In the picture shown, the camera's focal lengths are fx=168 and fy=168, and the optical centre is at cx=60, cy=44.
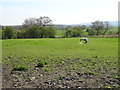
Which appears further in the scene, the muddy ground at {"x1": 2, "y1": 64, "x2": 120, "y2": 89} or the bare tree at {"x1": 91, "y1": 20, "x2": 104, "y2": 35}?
the bare tree at {"x1": 91, "y1": 20, "x2": 104, "y2": 35}

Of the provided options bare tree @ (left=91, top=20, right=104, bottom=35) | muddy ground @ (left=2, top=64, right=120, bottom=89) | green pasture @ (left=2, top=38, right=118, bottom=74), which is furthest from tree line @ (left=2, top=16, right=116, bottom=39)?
muddy ground @ (left=2, top=64, right=120, bottom=89)

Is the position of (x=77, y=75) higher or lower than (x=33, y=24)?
lower

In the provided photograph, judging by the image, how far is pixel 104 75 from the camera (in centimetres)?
823

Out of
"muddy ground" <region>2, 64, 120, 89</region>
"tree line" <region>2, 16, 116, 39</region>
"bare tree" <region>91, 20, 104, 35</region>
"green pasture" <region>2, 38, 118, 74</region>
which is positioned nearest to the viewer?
"muddy ground" <region>2, 64, 120, 89</region>

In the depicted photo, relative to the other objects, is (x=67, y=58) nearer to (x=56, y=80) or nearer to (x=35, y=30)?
(x=56, y=80)

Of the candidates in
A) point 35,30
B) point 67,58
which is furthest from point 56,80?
point 35,30

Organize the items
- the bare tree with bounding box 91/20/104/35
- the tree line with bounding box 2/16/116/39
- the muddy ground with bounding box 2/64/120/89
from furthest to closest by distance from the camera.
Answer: the bare tree with bounding box 91/20/104/35
the tree line with bounding box 2/16/116/39
the muddy ground with bounding box 2/64/120/89

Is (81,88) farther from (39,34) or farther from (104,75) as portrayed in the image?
(39,34)

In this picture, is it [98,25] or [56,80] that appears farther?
[98,25]

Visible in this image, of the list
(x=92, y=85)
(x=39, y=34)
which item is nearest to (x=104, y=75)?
(x=92, y=85)

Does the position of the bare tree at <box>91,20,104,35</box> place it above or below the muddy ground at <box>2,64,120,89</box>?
above

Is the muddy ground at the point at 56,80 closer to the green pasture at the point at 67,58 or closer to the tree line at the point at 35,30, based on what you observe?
the green pasture at the point at 67,58

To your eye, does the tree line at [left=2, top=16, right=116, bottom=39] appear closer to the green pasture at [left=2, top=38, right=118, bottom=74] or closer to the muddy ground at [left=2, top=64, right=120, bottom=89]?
the green pasture at [left=2, top=38, right=118, bottom=74]

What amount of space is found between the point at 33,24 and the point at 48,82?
234 feet
